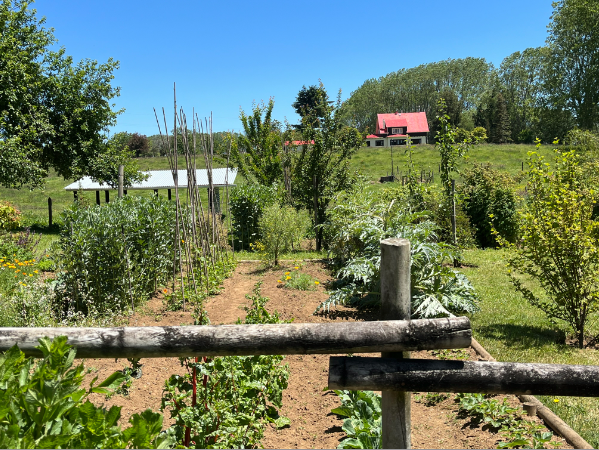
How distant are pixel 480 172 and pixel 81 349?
14.6 metres

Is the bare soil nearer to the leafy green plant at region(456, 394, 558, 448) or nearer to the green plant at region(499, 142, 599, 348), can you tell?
the leafy green plant at region(456, 394, 558, 448)

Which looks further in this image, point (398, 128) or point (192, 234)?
point (398, 128)

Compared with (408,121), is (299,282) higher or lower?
lower

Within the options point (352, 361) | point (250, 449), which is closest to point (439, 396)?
point (250, 449)

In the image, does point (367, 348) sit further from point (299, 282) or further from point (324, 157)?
Answer: point (324, 157)

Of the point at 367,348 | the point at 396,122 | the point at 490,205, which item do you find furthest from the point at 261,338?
the point at 396,122

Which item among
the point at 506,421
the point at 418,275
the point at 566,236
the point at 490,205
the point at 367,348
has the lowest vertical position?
the point at 506,421

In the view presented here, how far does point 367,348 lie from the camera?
218 centimetres

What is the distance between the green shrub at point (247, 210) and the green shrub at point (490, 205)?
598cm

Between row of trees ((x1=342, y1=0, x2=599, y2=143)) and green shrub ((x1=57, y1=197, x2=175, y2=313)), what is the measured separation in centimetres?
799

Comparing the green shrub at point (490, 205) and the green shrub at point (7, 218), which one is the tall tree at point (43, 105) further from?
the green shrub at point (490, 205)

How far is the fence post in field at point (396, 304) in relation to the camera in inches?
92.5

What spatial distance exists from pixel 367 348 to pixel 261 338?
0.50 metres

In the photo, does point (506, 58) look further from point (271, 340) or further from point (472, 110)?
point (271, 340)
